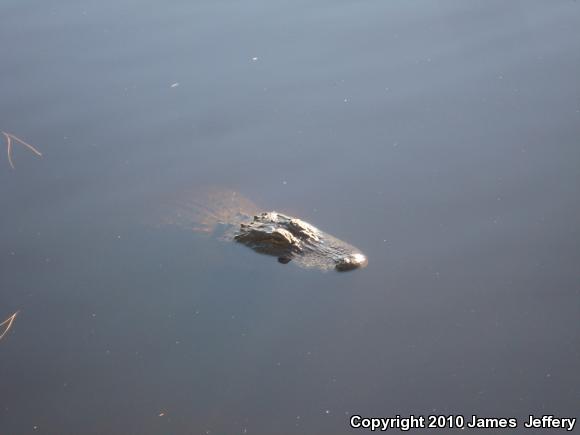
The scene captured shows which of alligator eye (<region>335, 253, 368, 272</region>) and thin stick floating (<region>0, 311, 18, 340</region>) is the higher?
alligator eye (<region>335, 253, 368, 272</region>)

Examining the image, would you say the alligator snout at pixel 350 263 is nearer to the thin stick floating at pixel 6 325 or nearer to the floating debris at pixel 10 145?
the thin stick floating at pixel 6 325

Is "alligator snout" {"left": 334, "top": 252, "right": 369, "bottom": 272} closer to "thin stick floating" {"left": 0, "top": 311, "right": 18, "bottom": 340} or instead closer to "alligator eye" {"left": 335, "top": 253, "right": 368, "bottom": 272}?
"alligator eye" {"left": 335, "top": 253, "right": 368, "bottom": 272}

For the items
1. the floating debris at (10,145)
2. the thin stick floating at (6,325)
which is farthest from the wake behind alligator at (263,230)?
the floating debris at (10,145)

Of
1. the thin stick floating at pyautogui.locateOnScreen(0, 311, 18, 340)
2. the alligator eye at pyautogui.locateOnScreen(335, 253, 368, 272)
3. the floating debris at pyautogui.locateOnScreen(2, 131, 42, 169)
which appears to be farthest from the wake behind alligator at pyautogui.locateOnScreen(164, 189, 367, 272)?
the floating debris at pyautogui.locateOnScreen(2, 131, 42, 169)

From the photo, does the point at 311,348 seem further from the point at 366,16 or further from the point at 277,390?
the point at 366,16

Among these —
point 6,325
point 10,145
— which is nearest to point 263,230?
point 6,325

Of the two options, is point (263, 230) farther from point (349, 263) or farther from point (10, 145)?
point (10, 145)

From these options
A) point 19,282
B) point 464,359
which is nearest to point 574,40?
point 464,359

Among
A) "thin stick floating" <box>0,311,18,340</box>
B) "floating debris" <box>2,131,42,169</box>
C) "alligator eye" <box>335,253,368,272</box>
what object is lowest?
"thin stick floating" <box>0,311,18,340</box>

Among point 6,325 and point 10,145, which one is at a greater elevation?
point 10,145
